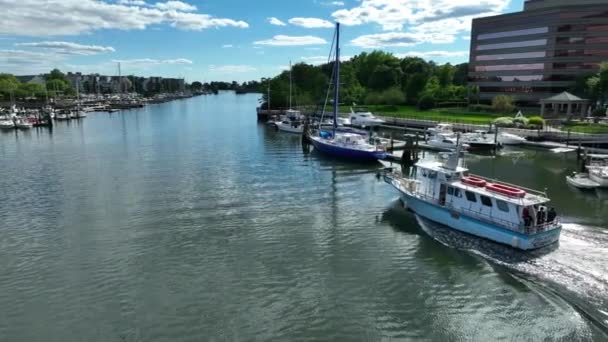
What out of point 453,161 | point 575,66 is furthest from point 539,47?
point 453,161

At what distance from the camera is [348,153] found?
5875 centimetres

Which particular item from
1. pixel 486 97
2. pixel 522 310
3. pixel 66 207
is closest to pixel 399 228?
Result: pixel 522 310

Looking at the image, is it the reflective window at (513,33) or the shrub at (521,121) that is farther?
the reflective window at (513,33)

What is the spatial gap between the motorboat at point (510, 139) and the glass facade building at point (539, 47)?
176 feet

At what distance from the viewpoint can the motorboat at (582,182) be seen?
41.2 meters

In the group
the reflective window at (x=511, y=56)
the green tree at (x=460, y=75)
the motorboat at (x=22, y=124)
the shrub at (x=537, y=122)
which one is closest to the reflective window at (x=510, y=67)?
the reflective window at (x=511, y=56)

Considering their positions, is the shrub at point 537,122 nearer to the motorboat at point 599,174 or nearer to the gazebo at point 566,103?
the gazebo at point 566,103

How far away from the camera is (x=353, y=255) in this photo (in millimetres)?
26406

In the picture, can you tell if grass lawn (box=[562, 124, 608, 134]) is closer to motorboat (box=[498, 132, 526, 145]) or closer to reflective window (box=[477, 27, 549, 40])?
motorboat (box=[498, 132, 526, 145])

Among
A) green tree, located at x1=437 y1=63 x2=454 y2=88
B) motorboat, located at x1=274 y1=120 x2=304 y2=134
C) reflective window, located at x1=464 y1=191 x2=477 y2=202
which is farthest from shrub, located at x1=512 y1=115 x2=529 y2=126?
green tree, located at x1=437 y1=63 x2=454 y2=88

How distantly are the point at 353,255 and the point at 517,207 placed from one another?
1036cm

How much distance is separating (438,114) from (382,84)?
49712 millimetres

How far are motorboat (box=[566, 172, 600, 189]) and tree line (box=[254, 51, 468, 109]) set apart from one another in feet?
261

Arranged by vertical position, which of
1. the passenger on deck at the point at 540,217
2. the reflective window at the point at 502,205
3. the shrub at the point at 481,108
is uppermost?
the shrub at the point at 481,108
